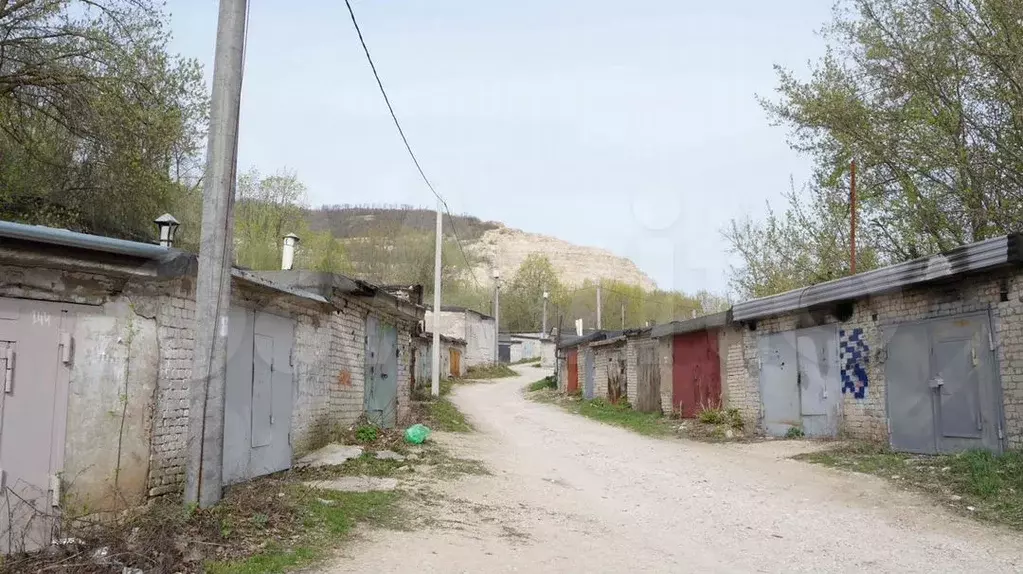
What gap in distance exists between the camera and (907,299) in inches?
436

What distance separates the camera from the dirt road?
19.1 ft

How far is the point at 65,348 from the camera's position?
557 centimetres

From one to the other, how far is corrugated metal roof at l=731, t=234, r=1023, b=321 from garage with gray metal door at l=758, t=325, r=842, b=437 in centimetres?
66

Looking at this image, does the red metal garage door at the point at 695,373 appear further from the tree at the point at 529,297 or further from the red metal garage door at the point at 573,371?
the tree at the point at 529,297

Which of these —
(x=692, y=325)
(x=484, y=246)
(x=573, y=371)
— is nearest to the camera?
(x=692, y=325)

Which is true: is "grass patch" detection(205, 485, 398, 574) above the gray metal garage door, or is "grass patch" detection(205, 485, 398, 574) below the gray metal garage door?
below

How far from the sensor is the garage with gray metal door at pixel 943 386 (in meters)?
9.51

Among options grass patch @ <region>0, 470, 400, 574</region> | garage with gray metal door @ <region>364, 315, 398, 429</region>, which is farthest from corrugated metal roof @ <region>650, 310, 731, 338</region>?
grass patch @ <region>0, 470, 400, 574</region>

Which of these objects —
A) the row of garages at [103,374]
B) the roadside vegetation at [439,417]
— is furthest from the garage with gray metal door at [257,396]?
the roadside vegetation at [439,417]

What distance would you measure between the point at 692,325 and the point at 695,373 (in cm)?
129

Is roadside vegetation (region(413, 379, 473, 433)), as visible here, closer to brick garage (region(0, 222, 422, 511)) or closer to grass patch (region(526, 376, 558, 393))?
brick garage (region(0, 222, 422, 511))

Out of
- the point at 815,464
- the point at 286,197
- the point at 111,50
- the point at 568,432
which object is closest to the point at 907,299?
the point at 815,464

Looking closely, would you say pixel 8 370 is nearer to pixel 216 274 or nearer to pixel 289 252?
pixel 216 274

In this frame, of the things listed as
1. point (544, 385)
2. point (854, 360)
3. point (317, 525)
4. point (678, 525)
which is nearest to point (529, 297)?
point (544, 385)
